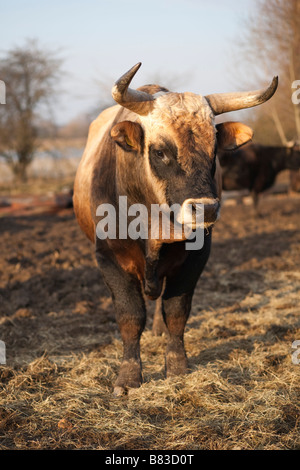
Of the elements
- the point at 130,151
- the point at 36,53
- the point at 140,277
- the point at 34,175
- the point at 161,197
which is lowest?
the point at 34,175

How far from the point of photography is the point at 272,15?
15445 millimetres

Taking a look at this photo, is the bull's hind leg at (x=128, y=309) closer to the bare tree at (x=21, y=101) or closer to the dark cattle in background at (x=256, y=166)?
the dark cattle in background at (x=256, y=166)

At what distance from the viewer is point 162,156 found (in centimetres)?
310

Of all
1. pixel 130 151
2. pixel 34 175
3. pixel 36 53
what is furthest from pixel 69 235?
pixel 36 53

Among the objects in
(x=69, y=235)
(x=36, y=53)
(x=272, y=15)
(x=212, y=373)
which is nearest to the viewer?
(x=212, y=373)

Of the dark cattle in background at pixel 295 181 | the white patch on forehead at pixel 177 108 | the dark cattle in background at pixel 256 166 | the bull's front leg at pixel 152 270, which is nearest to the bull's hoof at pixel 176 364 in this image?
the bull's front leg at pixel 152 270

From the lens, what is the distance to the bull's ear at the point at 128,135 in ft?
10.3

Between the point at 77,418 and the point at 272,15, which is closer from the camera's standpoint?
the point at 77,418

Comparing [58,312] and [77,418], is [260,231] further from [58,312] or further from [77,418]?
[77,418]

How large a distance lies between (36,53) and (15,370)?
2307cm

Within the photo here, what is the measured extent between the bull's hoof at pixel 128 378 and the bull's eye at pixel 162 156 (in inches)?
58.6

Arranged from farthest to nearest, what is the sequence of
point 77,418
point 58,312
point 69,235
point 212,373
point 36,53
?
point 36,53 < point 69,235 < point 58,312 < point 212,373 < point 77,418

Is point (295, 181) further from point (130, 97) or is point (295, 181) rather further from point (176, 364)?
point (130, 97)

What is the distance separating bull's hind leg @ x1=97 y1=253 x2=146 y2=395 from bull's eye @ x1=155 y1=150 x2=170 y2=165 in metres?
0.94
